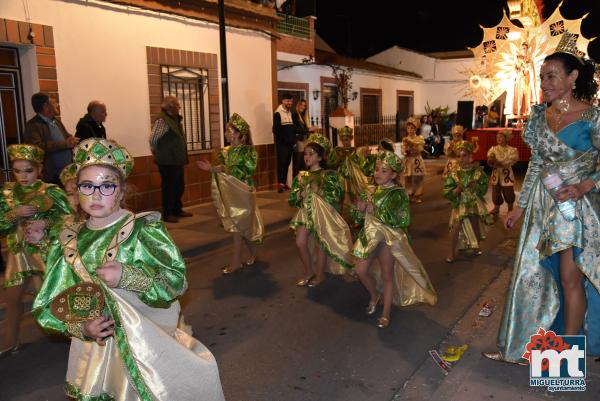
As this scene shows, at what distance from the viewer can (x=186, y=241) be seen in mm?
8305

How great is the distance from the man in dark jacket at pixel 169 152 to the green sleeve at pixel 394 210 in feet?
18.0

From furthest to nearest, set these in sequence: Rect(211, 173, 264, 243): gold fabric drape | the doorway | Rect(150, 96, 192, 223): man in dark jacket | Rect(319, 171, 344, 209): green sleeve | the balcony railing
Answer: the balcony railing
Rect(150, 96, 192, 223): man in dark jacket
the doorway
Rect(211, 173, 264, 243): gold fabric drape
Rect(319, 171, 344, 209): green sleeve

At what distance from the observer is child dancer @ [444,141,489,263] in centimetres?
724

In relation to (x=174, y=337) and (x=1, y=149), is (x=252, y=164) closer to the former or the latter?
(x=1, y=149)

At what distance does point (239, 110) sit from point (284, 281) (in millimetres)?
6525

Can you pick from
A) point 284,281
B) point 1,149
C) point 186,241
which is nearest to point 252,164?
point 284,281

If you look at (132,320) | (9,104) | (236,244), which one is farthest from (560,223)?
(9,104)

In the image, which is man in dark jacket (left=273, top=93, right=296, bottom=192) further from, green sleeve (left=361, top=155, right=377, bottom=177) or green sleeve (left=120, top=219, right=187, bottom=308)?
green sleeve (left=120, top=219, right=187, bottom=308)

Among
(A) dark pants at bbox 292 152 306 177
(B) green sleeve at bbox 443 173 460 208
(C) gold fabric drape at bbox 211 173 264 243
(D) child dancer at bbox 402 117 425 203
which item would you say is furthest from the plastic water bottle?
(A) dark pants at bbox 292 152 306 177

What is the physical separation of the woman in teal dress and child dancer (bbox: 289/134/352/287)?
2362 mm

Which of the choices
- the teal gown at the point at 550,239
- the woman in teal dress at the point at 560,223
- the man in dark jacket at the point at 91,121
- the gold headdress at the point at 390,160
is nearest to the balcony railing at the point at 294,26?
the man in dark jacket at the point at 91,121

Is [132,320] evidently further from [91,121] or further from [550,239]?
[91,121]

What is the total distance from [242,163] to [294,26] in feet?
34.4

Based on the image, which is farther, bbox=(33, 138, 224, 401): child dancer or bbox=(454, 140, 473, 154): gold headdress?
bbox=(454, 140, 473, 154): gold headdress
